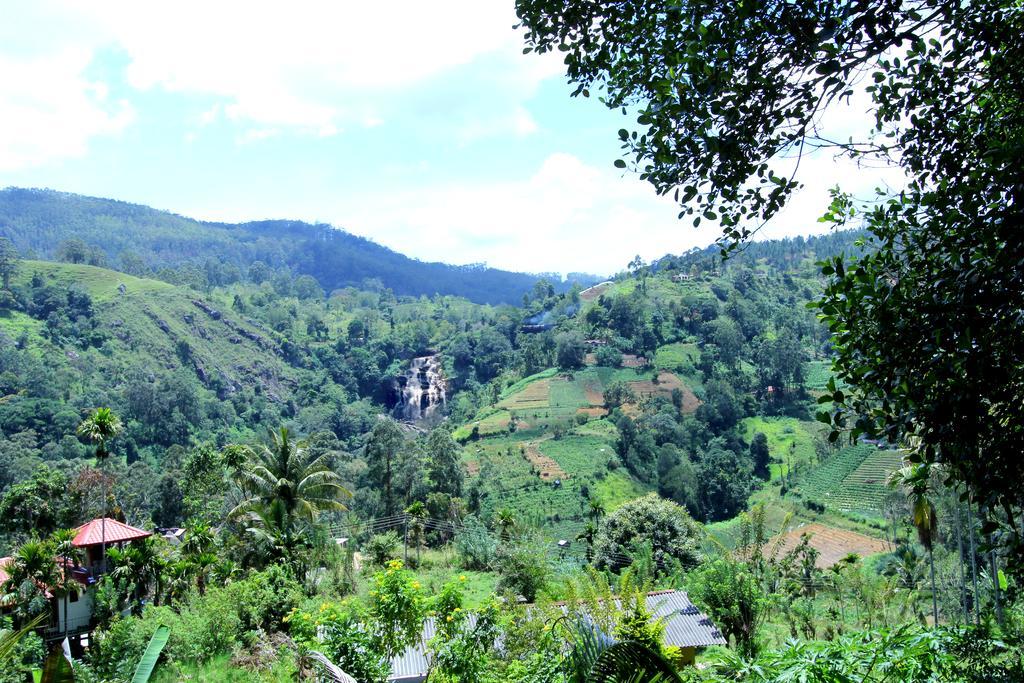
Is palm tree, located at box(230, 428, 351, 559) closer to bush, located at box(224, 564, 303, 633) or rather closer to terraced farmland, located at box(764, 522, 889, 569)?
bush, located at box(224, 564, 303, 633)

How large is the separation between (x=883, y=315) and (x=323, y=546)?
2320 centimetres

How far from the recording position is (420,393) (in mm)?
98375

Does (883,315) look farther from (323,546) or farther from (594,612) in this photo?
(323,546)

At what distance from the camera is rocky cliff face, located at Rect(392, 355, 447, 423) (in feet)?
315

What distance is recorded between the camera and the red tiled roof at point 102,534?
72.0 feet

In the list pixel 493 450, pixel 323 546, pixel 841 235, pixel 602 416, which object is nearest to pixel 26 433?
pixel 493 450

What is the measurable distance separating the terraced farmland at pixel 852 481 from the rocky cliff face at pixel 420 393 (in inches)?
1998

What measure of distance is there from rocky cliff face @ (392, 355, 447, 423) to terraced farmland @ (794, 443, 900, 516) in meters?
50.8

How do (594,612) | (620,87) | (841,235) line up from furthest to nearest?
(841,235) < (594,612) < (620,87)

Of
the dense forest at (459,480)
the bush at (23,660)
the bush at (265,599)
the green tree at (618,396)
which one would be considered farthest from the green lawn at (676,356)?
the bush at (23,660)

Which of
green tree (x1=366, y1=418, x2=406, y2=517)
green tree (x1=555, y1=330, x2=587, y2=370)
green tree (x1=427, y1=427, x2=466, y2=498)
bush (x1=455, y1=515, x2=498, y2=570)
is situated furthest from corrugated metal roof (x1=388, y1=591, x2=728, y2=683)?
green tree (x1=555, y1=330, x2=587, y2=370)

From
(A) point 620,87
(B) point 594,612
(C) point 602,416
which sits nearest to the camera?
(A) point 620,87

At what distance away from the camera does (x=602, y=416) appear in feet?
214

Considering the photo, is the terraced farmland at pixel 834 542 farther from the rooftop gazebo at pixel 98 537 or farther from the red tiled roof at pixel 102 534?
the rooftop gazebo at pixel 98 537
